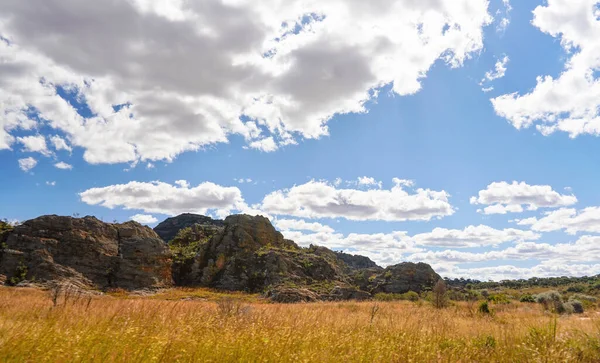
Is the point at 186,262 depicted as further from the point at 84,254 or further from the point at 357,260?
the point at 357,260

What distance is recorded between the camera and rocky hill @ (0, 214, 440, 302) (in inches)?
1366

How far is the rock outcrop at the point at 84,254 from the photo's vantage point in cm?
3353

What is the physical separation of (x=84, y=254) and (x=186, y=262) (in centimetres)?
1361

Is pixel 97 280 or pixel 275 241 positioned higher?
pixel 275 241

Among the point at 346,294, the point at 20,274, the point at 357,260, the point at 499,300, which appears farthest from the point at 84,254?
the point at 357,260

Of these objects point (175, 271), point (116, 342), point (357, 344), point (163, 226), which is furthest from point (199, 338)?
point (163, 226)

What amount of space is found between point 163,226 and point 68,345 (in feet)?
402

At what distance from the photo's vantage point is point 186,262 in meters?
49.1

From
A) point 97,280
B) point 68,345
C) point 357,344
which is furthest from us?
point 97,280

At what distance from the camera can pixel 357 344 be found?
6918 millimetres

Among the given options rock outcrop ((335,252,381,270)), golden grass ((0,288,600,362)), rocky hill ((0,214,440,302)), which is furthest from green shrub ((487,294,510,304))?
rock outcrop ((335,252,381,270))

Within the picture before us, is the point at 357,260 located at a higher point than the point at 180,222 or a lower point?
lower

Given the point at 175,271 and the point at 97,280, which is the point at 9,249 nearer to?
the point at 97,280

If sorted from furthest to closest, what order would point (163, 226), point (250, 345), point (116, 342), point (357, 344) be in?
point (163, 226) → point (357, 344) → point (250, 345) → point (116, 342)
